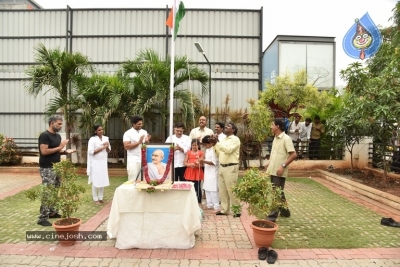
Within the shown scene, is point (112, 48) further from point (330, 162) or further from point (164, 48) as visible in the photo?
point (330, 162)

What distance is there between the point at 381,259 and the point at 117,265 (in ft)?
10.8

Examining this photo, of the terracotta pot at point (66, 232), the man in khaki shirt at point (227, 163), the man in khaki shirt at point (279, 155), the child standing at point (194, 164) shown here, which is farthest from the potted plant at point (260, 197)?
the terracotta pot at point (66, 232)

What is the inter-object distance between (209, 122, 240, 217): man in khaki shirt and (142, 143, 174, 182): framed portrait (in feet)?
4.80

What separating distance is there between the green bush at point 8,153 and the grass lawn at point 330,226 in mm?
9910

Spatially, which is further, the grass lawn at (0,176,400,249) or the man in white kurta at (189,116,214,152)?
the man in white kurta at (189,116,214,152)

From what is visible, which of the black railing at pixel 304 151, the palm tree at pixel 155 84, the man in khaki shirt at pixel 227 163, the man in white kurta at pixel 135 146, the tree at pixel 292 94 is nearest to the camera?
the man in khaki shirt at pixel 227 163

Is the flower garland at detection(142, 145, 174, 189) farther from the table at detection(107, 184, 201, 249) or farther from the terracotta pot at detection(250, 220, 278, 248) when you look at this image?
the terracotta pot at detection(250, 220, 278, 248)

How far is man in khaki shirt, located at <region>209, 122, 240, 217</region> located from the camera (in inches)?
217

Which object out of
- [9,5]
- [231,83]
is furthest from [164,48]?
[9,5]

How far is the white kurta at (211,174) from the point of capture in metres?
5.99

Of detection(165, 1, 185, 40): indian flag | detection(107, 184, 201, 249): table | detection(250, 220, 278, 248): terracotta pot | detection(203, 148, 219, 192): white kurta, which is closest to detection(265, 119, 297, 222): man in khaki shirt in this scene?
detection(203, 148, 219, 192): white kurta

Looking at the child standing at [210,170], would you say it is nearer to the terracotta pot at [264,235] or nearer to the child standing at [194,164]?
the child standing at [194,164]

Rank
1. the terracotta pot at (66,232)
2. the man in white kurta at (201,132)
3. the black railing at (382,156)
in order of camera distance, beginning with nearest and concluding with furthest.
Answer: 1. the terracotta pot at (66,232)
2. the man in white kurta at (201,132)
3. the black railing at (382,156)

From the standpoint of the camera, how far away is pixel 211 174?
600 centimetres
